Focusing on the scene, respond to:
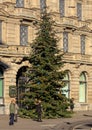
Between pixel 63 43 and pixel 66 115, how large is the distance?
670 inches

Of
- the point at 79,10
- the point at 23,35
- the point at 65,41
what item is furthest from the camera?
the point at 79,10

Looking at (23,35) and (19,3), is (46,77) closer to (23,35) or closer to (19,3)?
(23,35)

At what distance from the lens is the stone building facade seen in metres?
53.8

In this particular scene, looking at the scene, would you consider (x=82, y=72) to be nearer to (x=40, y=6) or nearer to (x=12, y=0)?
(x=40, y=6)

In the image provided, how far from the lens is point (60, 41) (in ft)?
203

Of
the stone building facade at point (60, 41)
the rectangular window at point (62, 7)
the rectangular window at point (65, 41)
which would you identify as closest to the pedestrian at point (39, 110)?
the stone building facade at point (60, 41)

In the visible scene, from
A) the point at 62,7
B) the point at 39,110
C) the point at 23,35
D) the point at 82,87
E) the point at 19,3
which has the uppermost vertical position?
the point at 19,3

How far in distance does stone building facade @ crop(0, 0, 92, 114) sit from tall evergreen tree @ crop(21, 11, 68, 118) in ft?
9.34

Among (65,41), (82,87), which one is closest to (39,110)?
(65,41)

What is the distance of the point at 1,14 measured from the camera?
177ft

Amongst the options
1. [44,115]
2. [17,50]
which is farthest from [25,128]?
[17,50]

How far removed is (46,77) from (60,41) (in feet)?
52.9

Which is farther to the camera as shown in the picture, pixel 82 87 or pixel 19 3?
pixel 82 87

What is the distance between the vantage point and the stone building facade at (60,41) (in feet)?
177
